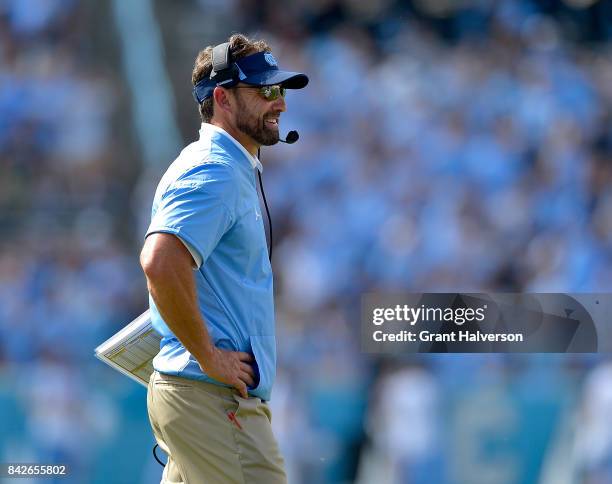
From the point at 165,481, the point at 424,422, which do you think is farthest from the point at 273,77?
the point at 424,422

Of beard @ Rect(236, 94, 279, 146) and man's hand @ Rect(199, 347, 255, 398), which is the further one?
beard @ Rect(236, 94, 279, 146)

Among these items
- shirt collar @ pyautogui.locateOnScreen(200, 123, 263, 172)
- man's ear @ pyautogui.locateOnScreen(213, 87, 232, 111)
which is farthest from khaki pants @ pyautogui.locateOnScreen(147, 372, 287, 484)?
man's ear @ pyautogui.locateOnScreen(213, 87, 232, 111)

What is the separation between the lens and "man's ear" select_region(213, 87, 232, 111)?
8.91 ft

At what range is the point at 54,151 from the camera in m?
4.42

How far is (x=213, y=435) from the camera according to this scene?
2.48 m

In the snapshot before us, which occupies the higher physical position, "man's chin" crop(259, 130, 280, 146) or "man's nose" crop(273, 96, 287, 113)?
"man's nose" crop(273, 96, 287, 113)

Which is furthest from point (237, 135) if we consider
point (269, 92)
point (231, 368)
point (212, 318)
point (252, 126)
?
point (231, 368)

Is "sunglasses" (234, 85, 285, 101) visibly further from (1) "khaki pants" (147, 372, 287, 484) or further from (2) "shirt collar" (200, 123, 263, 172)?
(1) "khaki pants" (147, 372, 287, 484)

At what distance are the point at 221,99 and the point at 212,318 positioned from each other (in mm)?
586

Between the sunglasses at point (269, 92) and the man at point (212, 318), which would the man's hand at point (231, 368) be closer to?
the man at point (212, 318)

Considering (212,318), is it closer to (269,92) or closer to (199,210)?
(199,210)

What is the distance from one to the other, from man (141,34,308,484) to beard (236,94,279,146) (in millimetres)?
71

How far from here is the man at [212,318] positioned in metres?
2.38

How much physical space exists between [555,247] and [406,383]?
0.79m
